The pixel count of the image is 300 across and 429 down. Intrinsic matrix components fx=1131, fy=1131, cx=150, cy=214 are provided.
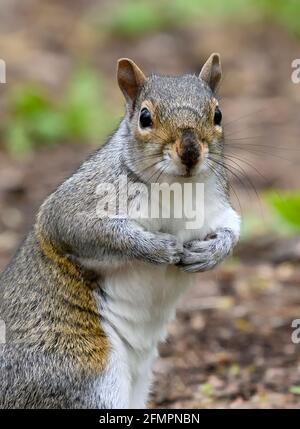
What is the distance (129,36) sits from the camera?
45.2 ft

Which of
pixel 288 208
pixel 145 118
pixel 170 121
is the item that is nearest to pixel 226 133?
pixel 288 208

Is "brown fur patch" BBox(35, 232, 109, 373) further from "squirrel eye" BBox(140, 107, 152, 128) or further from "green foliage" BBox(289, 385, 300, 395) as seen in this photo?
"green foliage" BBox(289, 385, 300, 395)

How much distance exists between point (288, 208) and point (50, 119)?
14.1 ft

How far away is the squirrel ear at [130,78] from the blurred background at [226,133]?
0.59m

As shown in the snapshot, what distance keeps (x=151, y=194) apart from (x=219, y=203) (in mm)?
403

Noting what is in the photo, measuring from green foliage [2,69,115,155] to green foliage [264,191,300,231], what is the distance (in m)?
3.94

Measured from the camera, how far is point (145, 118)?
16.7ft

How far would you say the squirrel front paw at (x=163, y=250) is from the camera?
512 cm

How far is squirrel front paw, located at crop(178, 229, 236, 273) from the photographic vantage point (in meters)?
5.23

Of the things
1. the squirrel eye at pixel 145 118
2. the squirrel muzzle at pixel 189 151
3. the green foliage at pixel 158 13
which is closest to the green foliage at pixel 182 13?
the green foliage at pixel 158 13

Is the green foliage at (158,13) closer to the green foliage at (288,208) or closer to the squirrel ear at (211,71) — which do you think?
the green foliage at (288,208)

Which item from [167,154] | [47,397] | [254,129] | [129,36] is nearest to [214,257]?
[167,154]

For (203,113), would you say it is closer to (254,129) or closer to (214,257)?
(214,257)

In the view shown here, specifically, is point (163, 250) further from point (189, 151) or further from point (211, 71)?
point (211, 71)
